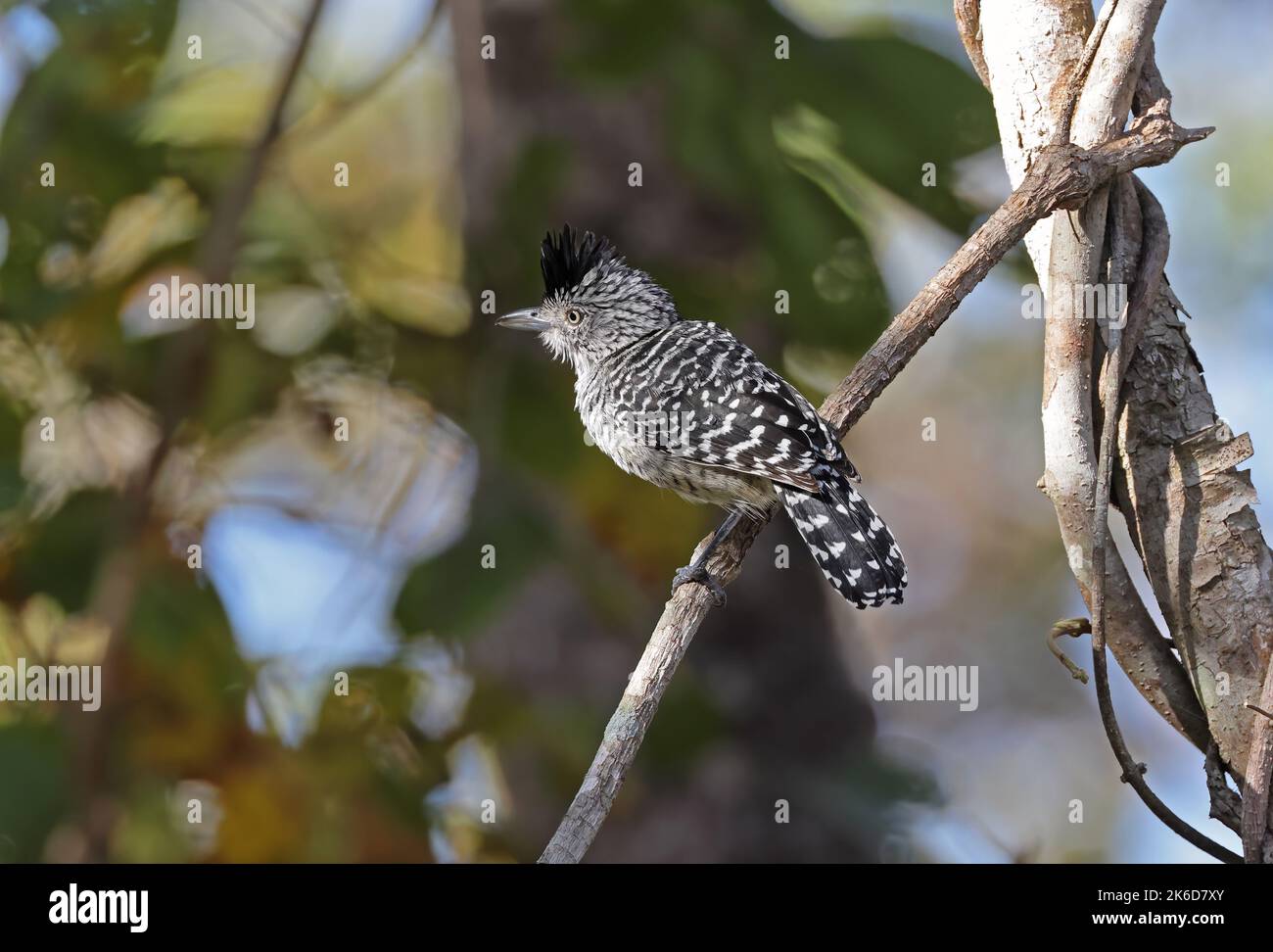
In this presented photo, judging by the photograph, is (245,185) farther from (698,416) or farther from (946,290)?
(946,290)

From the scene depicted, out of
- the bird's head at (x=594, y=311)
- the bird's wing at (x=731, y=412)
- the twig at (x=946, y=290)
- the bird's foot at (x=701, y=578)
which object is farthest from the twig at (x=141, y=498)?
the twig at (x=946, y=290)

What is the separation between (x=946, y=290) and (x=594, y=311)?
4.02 ft

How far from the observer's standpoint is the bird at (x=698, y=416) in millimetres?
2729

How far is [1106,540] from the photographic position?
2361 millimetres

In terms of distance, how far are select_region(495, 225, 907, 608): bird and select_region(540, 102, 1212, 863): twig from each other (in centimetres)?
19

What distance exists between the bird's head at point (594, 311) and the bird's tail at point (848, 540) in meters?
0.78

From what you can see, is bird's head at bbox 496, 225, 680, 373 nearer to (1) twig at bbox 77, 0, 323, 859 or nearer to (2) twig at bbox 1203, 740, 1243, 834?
(1) twig at bbox 77, 0, 323, 859

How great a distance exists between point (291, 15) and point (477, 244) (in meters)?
0.90

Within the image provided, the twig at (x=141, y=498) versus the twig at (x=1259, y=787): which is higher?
the twig at (x=141, y=498)

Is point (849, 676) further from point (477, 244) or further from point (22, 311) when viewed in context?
point (22, 311)

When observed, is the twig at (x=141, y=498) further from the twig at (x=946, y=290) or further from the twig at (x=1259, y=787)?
the twig at (x=1259, y=787)

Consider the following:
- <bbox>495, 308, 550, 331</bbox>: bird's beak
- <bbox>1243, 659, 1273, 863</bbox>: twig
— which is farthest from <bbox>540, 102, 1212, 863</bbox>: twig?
<bbox>495, 308, 550, 331</bbox>: bird's beak

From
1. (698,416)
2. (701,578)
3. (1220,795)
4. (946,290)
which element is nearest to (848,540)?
(701,578)

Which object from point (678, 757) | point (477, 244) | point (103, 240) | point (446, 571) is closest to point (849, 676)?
point (678, 757)
